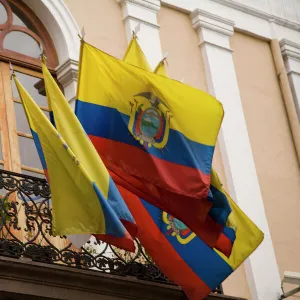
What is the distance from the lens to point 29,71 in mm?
12086

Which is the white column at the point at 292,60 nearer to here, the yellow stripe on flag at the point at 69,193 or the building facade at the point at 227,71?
the building facade at the point at 227,71

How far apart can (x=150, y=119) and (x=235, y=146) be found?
116 inches

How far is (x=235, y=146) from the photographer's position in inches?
522

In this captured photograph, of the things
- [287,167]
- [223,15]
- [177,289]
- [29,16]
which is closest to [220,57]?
[223,15]

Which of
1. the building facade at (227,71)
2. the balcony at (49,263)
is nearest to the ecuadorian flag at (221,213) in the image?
the balcony at (49,263)

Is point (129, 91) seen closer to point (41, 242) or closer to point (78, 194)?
point (78, 194)

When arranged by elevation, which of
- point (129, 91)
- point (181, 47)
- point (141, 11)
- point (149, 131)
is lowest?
point (149, 131)

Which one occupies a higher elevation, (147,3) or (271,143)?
(147,3)

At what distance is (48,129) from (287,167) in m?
4.47

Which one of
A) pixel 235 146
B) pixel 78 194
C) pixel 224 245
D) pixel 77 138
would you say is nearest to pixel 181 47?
pixel 235 146

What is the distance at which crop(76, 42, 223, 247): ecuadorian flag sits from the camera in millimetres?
10297

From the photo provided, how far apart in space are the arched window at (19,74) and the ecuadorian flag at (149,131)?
1.23 meters

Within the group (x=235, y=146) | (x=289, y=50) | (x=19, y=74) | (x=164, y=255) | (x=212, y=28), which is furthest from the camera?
(x=289, y=50)

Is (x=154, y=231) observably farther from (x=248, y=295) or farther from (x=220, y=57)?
(x=220, y=57)
